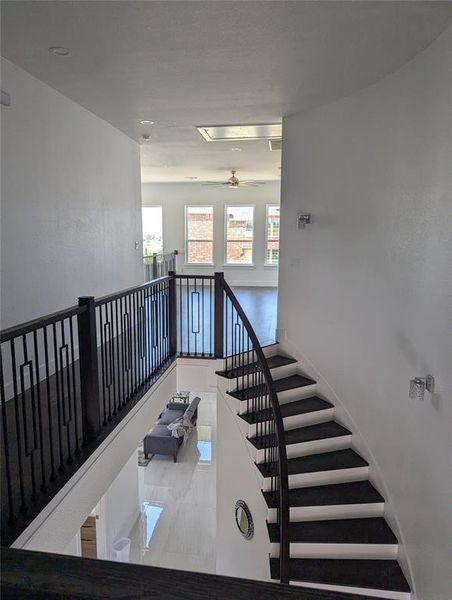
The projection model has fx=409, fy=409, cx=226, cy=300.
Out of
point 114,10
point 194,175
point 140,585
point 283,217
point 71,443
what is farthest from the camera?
point 194,175

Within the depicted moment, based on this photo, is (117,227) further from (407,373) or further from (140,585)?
(140,585)

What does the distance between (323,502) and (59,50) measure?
4.43 metres

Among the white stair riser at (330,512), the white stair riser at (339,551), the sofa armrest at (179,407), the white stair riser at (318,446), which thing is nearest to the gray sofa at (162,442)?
the sofa armrest at (179,407)

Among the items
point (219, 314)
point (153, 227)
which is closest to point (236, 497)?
point (219, 314)

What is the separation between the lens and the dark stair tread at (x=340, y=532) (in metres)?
3.59

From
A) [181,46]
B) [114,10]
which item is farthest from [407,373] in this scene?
[114,10]

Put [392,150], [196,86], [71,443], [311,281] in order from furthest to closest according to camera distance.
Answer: [311,281] < [196,86] < [392,150] < [71,443]

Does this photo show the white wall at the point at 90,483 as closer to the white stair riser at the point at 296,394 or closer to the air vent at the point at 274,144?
the white stair riser at the point at 296,394

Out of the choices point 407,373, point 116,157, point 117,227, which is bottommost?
point 407,373

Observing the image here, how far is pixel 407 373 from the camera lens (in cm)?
330

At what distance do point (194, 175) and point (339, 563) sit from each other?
8400mm

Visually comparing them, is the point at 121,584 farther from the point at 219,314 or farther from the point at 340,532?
the point at 219,314

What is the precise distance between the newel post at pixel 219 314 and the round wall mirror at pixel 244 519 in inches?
69.4

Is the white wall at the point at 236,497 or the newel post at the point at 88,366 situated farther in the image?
the white wall at the point at 236,497
